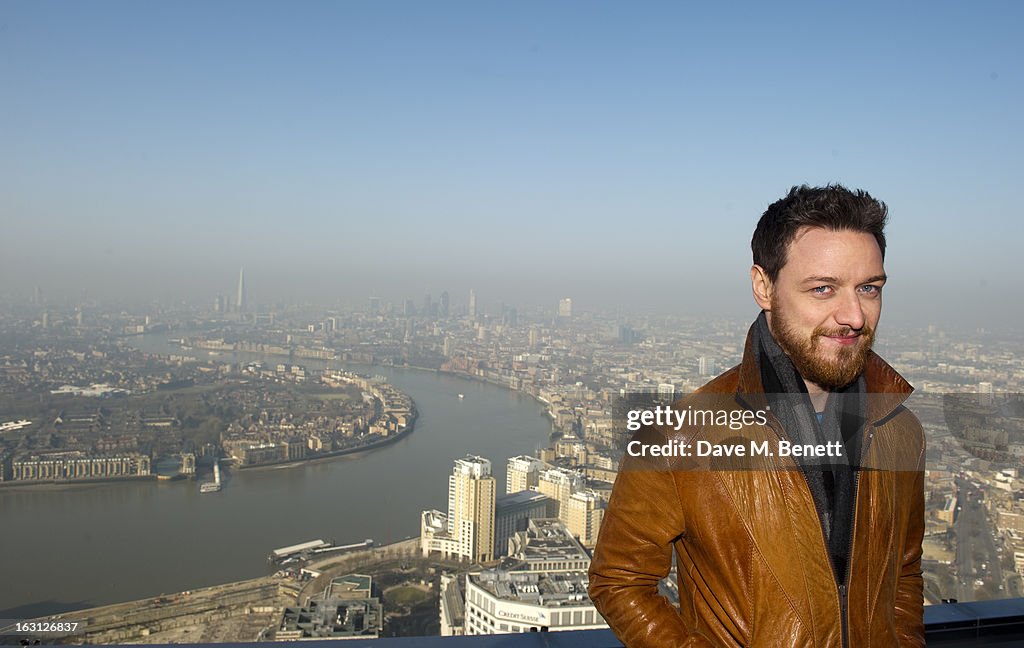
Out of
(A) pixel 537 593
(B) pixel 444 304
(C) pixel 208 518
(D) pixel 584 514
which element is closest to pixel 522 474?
(D) pixel 584 514

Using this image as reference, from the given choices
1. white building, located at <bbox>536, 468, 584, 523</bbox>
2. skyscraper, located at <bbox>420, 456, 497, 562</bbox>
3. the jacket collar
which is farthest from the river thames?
the jacket collar

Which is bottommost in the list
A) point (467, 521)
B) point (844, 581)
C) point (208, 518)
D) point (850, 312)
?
point (208, 518)

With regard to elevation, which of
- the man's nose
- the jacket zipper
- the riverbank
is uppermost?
the man's nose

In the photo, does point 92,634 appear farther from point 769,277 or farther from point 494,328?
point 494,328

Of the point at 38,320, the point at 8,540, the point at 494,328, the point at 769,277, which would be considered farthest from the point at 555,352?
the point at 769,277

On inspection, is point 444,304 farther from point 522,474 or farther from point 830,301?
point 830,301

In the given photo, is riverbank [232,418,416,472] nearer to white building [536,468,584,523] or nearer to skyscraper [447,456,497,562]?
skyscraper [447,456,497,562]

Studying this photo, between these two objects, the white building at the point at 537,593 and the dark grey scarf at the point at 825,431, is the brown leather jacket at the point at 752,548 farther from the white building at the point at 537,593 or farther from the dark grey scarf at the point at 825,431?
the white building at the point at 537,593
